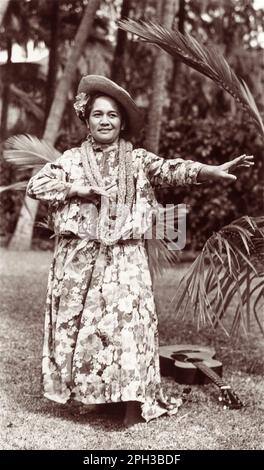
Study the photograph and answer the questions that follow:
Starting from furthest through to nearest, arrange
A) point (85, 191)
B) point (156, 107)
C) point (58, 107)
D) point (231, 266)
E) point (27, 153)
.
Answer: point (58, 107)
point (156, 107)
point (27, 153)
point (231, 266)
point (85, 191)

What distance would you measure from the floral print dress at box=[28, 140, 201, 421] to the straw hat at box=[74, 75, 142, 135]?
0.21 meters

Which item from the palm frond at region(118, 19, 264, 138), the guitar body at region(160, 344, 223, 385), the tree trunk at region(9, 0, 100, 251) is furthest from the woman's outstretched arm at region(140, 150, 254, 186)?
the tree trunk at region(9, 0, 100, 251)

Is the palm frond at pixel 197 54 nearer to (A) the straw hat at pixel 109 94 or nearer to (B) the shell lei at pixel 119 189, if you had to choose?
(A) the straw hat at pixel 109 94

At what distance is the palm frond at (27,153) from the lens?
5.47 m

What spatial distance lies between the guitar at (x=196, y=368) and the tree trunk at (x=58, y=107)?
4.92 metres

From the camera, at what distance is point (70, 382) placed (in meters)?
3.88

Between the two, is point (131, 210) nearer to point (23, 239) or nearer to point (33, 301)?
point (33, 301)

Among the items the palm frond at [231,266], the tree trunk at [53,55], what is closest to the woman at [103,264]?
the palm frond at [231,266]

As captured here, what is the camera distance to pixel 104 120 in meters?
3.91

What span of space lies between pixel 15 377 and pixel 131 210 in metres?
1.75

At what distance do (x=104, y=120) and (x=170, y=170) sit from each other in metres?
0.49

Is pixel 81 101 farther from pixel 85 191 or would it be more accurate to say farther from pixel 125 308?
pixel 125 308

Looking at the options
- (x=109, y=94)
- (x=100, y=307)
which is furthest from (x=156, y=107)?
(x=100, y=307)

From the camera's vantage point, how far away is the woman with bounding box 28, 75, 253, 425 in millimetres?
3801
